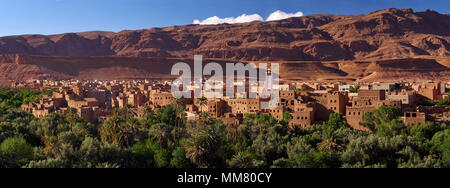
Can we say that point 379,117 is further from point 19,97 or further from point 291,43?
point 291,43

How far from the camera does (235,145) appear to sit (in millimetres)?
23047

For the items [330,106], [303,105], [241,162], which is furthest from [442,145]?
[241,162]

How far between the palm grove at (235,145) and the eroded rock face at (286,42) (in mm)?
84564

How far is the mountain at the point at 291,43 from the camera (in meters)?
111

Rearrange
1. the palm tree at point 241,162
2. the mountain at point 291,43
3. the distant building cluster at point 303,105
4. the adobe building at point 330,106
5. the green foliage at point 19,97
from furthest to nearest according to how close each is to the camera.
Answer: the mountain at point 291,43, the green foliage at point 19,97, the adobe building at point 330,106, the distant building cluster at point 303,105, the palm tree at point 241,162

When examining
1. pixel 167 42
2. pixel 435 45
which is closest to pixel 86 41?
pixel 167 42

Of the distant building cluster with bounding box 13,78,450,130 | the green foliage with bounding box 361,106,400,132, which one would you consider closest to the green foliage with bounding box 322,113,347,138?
the distant building cluster with bounding box 13,78,450,130

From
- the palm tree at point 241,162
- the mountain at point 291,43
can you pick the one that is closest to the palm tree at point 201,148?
the palm tree at point 241,162

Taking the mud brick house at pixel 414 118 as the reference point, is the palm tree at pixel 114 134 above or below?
below

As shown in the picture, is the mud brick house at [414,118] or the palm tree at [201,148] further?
the mud brick house at [414,118]

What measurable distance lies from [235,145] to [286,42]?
102 meters

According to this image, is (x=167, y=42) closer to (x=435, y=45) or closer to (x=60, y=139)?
(x=435, y=45)

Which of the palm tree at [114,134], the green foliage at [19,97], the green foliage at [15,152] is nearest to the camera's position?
the green foliage at [15,152]

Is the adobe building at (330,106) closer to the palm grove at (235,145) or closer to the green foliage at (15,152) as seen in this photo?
the palm grove at (235,145)
